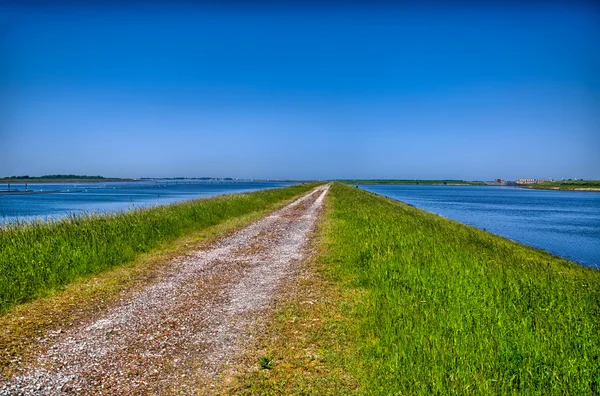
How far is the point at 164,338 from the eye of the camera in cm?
718

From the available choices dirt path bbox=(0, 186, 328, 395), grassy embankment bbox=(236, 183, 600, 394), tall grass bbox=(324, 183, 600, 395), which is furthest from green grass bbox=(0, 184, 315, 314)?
tall grass bbox=(324, 183, 600, 395)

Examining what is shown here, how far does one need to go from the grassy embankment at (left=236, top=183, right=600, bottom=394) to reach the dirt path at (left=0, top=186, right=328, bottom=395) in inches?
36.5

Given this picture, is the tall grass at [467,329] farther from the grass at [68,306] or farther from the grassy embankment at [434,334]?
the grass at [68,306]

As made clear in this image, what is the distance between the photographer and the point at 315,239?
761 inches

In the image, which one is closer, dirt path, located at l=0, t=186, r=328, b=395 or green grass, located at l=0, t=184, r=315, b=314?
dirt path, located at l=0, t=186, r=328, b=395

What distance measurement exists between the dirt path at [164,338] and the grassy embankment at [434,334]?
0.93 meters

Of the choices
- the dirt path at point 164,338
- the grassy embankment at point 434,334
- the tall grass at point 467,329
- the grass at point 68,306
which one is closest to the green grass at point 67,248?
the grass at point 68,306

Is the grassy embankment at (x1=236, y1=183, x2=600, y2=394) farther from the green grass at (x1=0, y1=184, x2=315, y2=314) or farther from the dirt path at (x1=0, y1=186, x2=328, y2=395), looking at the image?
the green grass at (x1=0, y1=184, x2=315, y2=314)

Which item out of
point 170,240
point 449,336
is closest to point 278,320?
point 449,336

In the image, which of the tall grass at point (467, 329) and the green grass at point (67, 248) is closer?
the tall grass at point (467, 329)

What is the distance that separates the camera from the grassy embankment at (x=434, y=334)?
5.52 metres

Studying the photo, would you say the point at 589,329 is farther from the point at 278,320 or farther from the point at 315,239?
the point at 315,239

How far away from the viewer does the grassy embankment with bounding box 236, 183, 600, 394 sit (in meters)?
5.52

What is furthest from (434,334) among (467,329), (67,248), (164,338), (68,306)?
(67,248)
